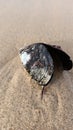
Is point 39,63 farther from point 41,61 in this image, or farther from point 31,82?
point 31,82

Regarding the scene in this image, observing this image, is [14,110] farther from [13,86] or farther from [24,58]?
[24,58]

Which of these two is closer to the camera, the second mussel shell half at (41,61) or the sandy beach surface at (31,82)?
the sandy beach surface at (31,82)

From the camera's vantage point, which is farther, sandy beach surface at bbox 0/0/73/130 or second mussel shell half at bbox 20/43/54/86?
second mussel shell half at bbox 20/43/54/86

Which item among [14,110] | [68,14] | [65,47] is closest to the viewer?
[14,110]

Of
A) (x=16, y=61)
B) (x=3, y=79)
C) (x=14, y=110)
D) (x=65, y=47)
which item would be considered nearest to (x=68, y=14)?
(x=65, y=47)

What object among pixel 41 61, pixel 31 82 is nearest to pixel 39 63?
pixel 41 61
